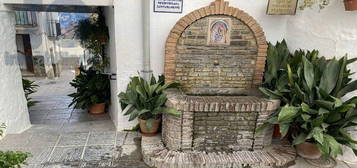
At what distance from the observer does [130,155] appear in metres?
2.93

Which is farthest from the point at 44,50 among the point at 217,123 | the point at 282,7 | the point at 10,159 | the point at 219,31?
the point at 282,7

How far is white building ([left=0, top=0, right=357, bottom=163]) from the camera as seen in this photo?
10.0 feet

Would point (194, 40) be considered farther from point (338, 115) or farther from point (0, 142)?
point (0, 142)

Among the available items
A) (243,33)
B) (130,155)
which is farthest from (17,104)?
(243,33)

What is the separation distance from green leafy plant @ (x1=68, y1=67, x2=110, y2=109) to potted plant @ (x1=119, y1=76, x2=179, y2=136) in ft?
4.52

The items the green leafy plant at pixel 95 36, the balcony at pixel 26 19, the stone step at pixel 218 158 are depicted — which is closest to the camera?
the stone step at pixel 218 158

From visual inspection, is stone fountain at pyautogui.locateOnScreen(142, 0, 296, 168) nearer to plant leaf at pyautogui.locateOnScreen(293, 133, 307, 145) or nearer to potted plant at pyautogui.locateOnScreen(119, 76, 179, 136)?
potted plant at pyautogui.locateOnScreen(119, 76, 179, 136)

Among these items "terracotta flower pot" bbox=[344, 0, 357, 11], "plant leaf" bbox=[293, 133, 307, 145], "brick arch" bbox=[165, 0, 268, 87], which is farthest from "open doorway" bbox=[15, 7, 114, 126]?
"terracotta flower pot" bbox=[344, 0, 357, 11]

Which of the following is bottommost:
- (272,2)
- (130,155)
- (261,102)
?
(130,155)

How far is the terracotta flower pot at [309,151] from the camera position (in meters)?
2.76

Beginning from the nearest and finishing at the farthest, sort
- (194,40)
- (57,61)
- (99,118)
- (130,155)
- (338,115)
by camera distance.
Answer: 1. (338,115)
2. (130,155)
3. (194,40)
4. (99,118)
5. (57,61)

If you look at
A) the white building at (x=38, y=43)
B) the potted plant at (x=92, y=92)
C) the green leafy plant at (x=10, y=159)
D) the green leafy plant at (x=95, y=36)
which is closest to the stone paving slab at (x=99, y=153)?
the green leafy plant at (x=10, y=159)

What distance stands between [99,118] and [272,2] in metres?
3.61

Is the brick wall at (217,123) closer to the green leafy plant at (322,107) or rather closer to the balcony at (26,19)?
the green leafy plant at (322,107)
